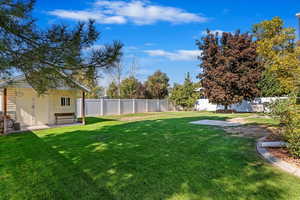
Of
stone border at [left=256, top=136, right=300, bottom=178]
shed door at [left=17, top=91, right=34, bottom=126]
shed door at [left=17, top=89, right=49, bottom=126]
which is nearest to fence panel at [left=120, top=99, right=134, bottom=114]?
shed door at [left=17, top=89, right=49, bottom=126]

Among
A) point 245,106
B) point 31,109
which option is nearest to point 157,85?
point 245,106

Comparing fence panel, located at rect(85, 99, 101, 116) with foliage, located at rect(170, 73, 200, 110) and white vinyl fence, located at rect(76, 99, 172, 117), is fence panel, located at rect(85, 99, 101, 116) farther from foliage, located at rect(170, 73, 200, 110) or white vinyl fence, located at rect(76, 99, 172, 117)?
foliage, located at rect(170, 73, 200, 110)

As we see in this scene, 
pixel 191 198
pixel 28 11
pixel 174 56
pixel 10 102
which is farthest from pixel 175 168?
pixel 174 56

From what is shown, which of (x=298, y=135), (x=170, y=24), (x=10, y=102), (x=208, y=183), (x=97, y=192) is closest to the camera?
(x=97, y=192)

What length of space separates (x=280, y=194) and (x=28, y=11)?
4938 mm

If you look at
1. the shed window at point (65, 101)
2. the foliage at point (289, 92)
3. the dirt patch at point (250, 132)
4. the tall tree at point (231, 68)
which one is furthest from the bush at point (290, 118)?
the tall tree at point (231, 68)

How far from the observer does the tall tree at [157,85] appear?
23.4m

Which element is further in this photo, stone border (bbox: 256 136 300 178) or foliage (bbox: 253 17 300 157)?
foliage (bbox: 253 17 300 157)

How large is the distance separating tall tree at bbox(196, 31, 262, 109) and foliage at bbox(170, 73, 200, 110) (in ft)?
12.9

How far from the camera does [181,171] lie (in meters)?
3.36

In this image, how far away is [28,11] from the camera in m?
3.09

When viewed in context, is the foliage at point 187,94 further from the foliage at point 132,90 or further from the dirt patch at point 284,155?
the dirt patch at point 284,155

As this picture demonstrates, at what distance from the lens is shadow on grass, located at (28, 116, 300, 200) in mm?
2602

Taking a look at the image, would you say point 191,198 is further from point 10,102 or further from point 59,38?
point 10,102
